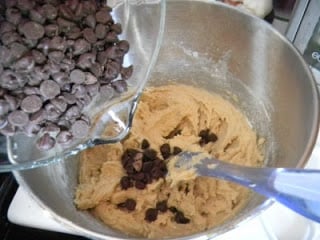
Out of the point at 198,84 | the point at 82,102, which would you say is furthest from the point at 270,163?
the point at 82,102

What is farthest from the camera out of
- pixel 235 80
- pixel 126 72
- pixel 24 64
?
pixel 235 80

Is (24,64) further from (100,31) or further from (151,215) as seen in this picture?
(151,215)

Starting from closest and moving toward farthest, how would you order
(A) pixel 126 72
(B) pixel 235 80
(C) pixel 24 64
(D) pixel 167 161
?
(C) pixel 24 64 → (A) pixel 126 72 → (D) pixel 167 161 → (B) pixel 235 80

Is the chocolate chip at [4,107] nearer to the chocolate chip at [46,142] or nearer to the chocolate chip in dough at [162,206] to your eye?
the chocolate chip at [46,142]

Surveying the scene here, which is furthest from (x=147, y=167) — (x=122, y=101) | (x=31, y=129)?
(x=31, y=129)

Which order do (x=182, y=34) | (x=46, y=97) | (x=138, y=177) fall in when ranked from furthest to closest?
(x=182, y=34) → (x=138, y=177) → (x=46, y=97)

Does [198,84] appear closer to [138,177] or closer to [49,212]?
[138,177]
